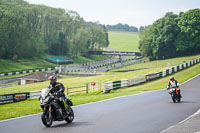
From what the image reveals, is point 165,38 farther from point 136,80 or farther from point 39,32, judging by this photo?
point 136,80

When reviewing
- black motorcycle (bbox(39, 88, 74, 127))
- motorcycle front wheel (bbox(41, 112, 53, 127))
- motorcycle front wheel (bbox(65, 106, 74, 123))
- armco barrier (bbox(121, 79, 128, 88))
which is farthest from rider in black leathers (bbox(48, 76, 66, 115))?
armco barrier (bbox(121, 79, 128, 88))

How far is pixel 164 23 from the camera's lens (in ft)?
332

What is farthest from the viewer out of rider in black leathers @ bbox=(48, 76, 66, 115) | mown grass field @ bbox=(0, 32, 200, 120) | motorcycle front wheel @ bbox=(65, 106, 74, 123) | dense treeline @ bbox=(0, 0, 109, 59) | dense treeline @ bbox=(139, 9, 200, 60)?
dense treeline @ bbox=(139, 9, 200, 60)

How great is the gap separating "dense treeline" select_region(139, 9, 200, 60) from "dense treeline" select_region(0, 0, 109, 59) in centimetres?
3447

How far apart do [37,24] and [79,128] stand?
105 meters

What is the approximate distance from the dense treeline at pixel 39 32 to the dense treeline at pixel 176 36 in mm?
34474

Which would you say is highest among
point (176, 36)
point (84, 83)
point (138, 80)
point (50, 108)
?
point (176, 36)

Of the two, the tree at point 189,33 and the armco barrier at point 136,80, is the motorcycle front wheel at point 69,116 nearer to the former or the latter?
the armco barrier at point 136,80

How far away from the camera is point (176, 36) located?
324 ft

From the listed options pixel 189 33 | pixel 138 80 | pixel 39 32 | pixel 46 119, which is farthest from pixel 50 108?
pixel 39 32

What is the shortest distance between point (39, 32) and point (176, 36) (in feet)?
170

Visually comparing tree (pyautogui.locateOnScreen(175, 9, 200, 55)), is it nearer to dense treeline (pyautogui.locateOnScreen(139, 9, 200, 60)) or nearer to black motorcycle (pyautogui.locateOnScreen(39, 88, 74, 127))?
dense treeline (pyautogui.locateOnScreen(139, 9, 200, 60))

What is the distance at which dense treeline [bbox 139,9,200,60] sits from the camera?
313 feet

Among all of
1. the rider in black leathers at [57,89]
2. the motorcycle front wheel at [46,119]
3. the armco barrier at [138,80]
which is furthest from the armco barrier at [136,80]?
the motorcycle front wheel at [46,119]
